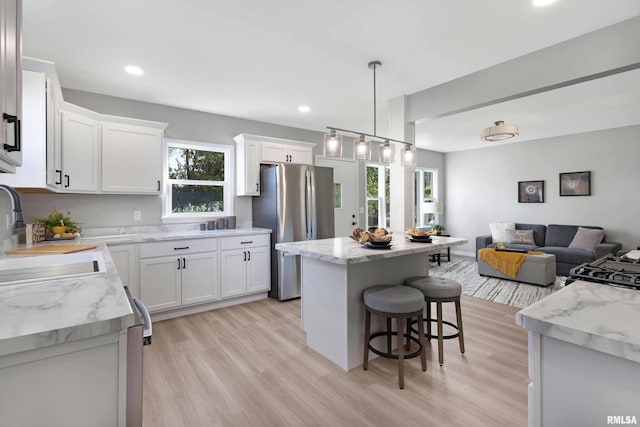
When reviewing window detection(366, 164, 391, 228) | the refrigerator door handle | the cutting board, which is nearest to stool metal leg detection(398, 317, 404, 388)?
the refrigerator door handle

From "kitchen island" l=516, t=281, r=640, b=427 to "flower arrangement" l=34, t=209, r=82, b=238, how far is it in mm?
3632

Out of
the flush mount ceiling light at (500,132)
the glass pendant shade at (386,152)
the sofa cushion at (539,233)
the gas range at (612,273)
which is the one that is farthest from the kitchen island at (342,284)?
the sofa cushion at (539,233)

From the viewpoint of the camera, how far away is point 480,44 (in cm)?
255

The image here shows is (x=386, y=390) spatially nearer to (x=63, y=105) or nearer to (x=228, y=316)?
(x=228, y=316)

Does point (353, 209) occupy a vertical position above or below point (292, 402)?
above

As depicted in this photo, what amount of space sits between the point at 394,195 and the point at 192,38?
2.59 meters

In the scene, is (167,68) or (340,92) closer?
(167,68)

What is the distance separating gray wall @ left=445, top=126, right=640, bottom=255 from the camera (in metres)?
5.40

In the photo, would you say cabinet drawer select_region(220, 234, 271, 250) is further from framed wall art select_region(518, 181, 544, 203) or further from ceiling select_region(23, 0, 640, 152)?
framed wall art select_region(518, 181, 544, 203)

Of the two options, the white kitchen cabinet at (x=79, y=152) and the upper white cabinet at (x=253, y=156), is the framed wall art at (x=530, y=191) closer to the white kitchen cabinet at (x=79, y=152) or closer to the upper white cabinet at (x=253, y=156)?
the upper white cabinet at (x=253, y=156)

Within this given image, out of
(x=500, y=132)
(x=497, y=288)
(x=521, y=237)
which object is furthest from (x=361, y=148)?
(x=521, y=237)

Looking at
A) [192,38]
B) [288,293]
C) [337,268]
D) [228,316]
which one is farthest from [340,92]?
[228,316]

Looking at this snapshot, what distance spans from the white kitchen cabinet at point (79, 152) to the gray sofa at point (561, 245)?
6.44m

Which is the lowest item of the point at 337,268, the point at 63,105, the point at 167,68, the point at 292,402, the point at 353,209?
the point at 292,402
